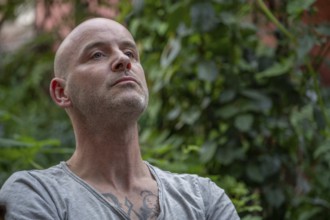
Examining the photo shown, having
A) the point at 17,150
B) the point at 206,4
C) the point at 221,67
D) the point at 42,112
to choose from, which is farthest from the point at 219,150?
the point at 42,112

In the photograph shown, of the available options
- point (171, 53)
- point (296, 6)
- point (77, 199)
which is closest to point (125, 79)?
point (77, 199)

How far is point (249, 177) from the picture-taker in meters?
3.98

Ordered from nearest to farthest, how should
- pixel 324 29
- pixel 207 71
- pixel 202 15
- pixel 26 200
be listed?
pixel 26 200
pixel 324 29
pixel 202 15
pixel 207 71

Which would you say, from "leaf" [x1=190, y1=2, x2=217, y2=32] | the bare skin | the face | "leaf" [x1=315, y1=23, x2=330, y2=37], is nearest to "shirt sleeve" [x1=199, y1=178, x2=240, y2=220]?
the bare skin

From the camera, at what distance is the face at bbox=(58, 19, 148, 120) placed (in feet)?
7.14

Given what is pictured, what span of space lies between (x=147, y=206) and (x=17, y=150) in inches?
53.9

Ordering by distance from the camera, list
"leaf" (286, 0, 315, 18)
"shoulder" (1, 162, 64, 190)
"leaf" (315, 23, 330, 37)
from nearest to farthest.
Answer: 1. "shoulder" (1, 162, 64, 190)
2. "leaf" (286, 0, 315, 18)
3. "leaf" (315, 23, 330, 37)

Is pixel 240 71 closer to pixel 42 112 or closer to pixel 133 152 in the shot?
pixel 133 152

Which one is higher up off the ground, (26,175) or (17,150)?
(26,175)

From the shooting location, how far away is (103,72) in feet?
7.28

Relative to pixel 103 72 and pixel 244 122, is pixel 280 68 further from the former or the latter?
pixel 103 72

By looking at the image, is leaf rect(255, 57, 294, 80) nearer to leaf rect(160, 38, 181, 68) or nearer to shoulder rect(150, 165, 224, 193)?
leaf rect(160, 38, 181, 68)

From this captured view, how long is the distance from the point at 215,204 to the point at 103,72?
0.59m

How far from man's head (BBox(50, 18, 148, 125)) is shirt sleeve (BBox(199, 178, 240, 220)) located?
40cm
